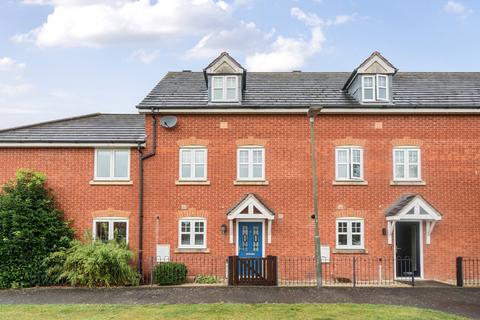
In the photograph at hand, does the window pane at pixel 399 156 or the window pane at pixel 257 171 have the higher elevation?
the window pane at pixel 399 156

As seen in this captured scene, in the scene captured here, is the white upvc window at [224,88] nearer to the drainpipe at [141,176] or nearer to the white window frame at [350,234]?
the drainpipe at [141,176]

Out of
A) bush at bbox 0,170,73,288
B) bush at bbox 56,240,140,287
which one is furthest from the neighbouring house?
bush at bbox 56,240,140,287

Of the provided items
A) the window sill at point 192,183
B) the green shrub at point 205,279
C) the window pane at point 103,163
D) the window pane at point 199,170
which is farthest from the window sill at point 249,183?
the window pane at point 103,163

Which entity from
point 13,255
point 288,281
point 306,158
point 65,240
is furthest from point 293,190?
point 13,255

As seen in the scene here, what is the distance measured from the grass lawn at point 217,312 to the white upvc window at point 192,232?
5.60m

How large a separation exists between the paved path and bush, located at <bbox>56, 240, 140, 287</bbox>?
2.07 ft

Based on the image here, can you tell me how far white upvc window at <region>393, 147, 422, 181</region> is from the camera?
1905 cm

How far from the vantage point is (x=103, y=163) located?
63.6 feet

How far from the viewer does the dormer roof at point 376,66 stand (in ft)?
64.1

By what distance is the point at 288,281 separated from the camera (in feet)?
59.5

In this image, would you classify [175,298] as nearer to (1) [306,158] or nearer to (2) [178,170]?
(2) [178,170]

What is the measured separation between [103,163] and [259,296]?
9.21m

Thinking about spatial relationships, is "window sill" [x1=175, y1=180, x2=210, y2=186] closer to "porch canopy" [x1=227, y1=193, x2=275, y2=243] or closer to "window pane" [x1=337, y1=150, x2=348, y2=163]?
"porch canopy" [x1=227, y1=193, x2=275, y2=243]

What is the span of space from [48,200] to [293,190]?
10.2m
